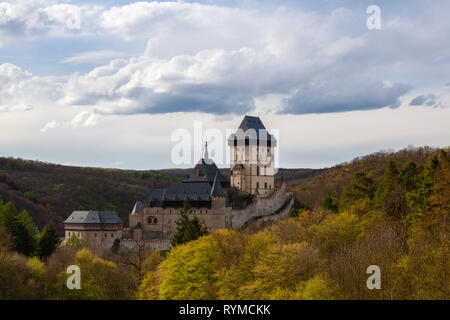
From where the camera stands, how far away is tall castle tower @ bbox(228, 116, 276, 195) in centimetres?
11069

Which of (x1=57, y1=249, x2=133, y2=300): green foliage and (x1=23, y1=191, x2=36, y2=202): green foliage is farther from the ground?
(x1=23, y1=191, x2=36, y2=202): green foliage

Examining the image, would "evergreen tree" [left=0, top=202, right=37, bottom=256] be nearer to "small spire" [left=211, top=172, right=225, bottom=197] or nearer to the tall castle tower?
"small spire" [left=211, top=172, right=225, bottom=197]

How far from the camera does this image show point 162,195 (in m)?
98.8

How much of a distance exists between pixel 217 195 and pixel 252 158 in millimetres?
19071

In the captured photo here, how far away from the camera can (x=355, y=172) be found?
130125 mm

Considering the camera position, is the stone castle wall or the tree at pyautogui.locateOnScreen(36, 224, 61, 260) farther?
the stone castle wall

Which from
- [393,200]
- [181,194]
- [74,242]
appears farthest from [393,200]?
[74,242]

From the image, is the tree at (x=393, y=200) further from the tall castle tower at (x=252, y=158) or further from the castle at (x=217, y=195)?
the tall castle tower at (x=252, y=158)

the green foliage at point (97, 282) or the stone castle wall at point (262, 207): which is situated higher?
the stone castle wall at point (262, 207)

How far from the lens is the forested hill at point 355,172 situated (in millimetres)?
131000

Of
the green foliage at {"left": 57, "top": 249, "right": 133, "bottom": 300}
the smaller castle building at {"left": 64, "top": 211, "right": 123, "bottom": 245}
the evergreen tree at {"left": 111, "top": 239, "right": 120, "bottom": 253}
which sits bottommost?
the green foliage at {"left": 57, "top": 249, "right": 133, "bottom": 300}

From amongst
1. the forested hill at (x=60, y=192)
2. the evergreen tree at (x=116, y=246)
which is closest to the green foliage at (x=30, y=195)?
the forested hill at (x=60, y=192)

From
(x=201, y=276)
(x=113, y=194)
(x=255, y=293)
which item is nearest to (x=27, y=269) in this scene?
(x=201, y=276)

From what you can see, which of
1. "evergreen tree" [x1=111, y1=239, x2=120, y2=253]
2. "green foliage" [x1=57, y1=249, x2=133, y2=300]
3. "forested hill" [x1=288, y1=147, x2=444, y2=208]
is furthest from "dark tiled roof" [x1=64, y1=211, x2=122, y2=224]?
"forested hill" [x1=288, y1=147, x2=444, y2=208]
